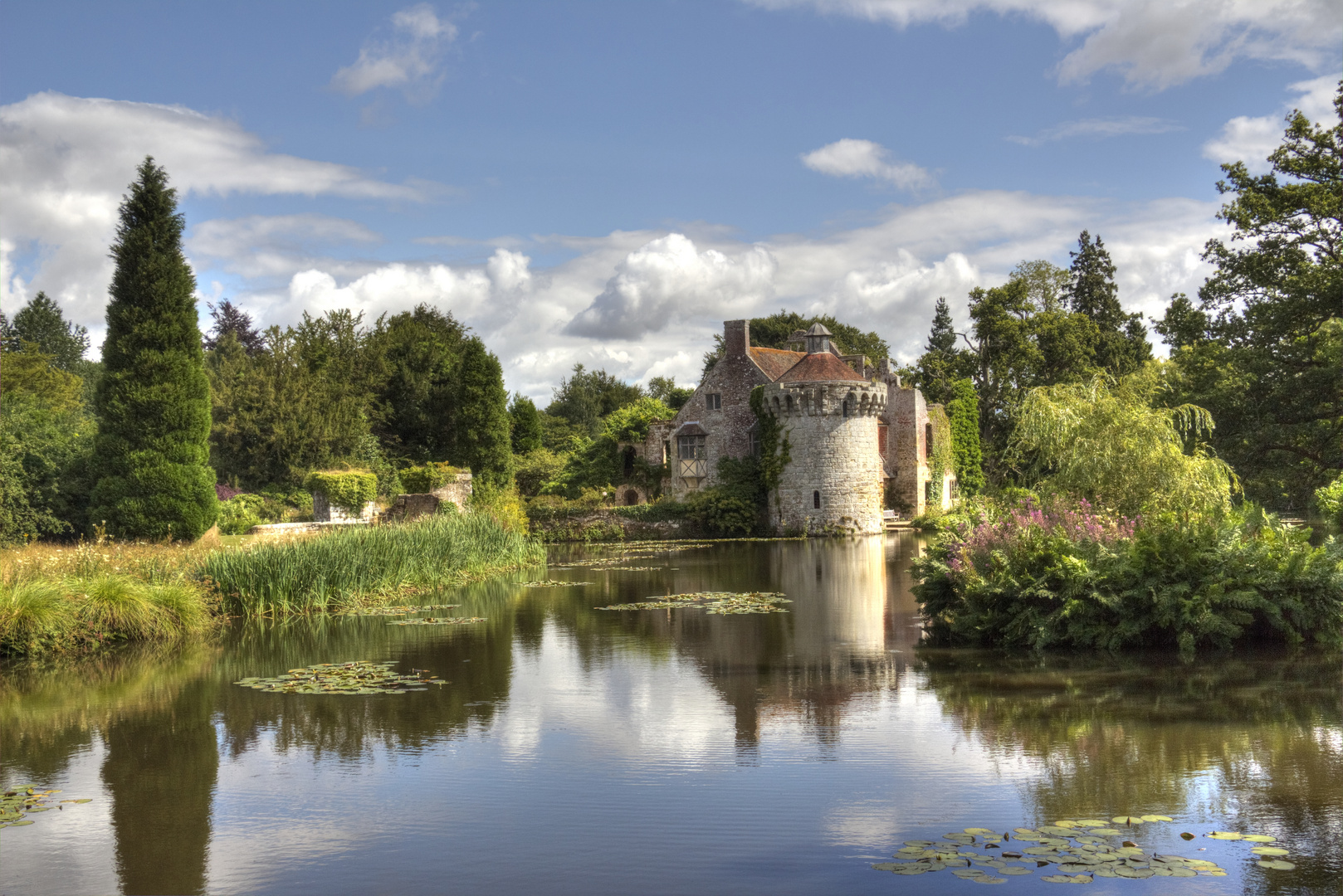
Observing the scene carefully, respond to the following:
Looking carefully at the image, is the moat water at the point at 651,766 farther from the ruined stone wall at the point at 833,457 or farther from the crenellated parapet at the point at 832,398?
the crenellated parapet at the point at 832,398

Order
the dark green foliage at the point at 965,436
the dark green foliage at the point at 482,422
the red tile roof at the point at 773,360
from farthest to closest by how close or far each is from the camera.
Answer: the dark green foliage at the point at 965,436, the red tile roof at the point at 773,360, the dark green foliage at the point at 482,422

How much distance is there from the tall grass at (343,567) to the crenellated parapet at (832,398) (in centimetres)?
1544

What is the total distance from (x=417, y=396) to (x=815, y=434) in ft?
53.2

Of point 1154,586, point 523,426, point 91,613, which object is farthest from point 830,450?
point 91,613

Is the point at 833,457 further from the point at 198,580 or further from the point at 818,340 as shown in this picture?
the point at 198,580

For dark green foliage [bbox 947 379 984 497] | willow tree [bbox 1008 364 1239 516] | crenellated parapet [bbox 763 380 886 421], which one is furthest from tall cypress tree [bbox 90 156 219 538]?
dark green foliage [bbox 947 379 984 497]

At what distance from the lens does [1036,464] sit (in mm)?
14164

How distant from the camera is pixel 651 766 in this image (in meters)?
7.36

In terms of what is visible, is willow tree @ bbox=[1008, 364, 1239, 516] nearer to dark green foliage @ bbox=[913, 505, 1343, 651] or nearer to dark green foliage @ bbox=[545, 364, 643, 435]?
dark green foliage @ bbox=[913, 505, 1343, 651]

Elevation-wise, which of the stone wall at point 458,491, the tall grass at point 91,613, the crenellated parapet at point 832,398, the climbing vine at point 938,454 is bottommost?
the tall grass at point 91,613

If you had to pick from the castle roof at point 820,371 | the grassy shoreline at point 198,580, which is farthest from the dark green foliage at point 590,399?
the grassy shoreline at point 198,580

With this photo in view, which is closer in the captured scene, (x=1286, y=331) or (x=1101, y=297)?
(x=1286, y=331)

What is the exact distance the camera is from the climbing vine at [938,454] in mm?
41062

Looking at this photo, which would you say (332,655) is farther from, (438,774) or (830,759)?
(830,759)
